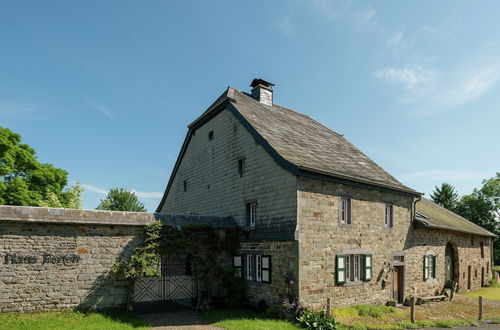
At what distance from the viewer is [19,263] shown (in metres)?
11.4

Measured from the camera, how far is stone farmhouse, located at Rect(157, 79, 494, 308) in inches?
516

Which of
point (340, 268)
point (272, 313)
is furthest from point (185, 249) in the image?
point (340, 268)

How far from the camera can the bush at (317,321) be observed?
11352 millimetres

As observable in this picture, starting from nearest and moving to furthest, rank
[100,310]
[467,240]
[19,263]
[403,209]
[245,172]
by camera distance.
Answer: [19,263]
[100,310]
[245,172]
[403,209]
[467,240]

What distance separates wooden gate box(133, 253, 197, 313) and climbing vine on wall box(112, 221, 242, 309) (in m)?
0.42

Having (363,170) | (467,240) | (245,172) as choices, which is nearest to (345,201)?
(363,170)

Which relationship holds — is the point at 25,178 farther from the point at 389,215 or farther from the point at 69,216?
the point at 389,215

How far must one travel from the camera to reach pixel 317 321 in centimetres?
1150

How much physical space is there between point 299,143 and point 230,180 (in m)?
3.78

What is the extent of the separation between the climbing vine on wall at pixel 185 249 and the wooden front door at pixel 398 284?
26.2ft

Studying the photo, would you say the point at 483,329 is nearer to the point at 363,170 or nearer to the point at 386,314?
the point at 386,314

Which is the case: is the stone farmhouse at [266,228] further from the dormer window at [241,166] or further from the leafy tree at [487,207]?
the leafy tree at [487,207]

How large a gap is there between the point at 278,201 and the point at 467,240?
17.5m

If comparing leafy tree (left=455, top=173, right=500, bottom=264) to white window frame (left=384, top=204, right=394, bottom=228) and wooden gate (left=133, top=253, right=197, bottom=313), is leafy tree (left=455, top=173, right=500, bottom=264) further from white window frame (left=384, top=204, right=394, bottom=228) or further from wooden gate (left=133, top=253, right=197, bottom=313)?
wooden gate (left=133, top=253, right=197, bottom=313)
